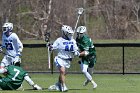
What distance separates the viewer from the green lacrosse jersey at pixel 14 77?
680 inches

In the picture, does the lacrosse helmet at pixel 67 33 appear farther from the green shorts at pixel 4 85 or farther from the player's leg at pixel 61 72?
the green shorts at pixel 4 85

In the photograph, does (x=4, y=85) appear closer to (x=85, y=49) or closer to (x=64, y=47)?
(x=64, y=47)

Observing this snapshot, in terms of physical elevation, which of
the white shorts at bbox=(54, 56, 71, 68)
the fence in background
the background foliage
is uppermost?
the white shorts at bbox=(54, 56, 71, 68)

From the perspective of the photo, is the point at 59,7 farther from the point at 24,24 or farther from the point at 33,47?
the point at 33,47

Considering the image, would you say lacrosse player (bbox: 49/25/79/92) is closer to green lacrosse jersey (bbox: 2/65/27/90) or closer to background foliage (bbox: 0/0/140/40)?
green lacrosse jersey (bbox: 2/65/27/90)

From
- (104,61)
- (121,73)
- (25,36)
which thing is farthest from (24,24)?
(121,73)

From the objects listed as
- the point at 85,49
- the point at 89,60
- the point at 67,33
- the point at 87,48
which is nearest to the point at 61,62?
the point at 67,33

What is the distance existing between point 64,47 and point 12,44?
218cm

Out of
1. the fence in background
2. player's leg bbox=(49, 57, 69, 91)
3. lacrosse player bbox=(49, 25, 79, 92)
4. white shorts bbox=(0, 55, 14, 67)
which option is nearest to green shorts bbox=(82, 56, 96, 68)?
lacrosse player bbox=(49, 25, 79, 92)

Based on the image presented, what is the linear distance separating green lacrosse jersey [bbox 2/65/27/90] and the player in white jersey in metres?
1.25

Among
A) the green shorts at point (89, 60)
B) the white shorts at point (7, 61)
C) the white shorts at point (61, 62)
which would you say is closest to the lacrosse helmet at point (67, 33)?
the white shorts at point (61, 62)

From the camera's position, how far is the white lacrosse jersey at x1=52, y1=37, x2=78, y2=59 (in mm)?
17438

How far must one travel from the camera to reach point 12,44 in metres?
18.9

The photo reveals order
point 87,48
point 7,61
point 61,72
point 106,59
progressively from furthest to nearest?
point 106,59 < point 7,61 < point 87,48 < point 61,72
